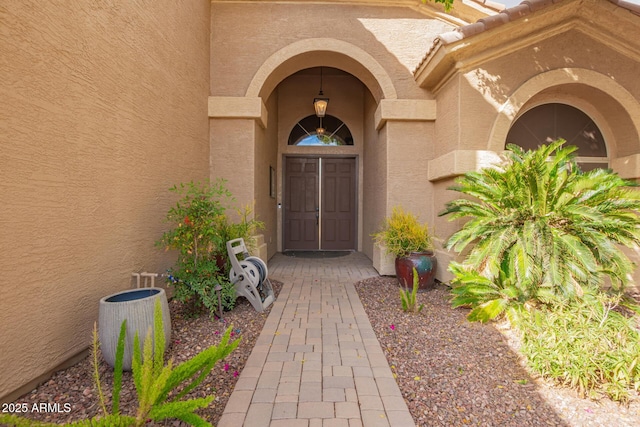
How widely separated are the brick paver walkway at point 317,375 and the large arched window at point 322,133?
5.42 m

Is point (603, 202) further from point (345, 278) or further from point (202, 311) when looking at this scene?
point (202, 311)

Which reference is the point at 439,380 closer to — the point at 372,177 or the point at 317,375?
the point at 317,375

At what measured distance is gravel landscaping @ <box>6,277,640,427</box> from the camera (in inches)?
80.4

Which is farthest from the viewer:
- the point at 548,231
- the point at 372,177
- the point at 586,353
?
the point at 372,177

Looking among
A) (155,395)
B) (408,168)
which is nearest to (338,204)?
(408,168)

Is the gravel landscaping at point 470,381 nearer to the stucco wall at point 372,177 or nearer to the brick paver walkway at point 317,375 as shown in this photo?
the brick paver walkway at point 317,375

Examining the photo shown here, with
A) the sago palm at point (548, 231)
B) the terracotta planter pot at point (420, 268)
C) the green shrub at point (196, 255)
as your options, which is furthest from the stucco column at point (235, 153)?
the sago palm at point (548, 231)

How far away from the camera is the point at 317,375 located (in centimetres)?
248

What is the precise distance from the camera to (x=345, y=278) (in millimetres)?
5547

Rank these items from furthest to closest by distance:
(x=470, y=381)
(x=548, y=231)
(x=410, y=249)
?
1. (x=410, y=249)
2. (x=548, y=231)
3. (x=470, y=381)

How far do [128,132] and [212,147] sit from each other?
231 centimetres

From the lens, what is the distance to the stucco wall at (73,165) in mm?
2131

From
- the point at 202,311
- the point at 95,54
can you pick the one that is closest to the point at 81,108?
the point at 95,54

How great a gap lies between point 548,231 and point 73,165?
15.7ft
